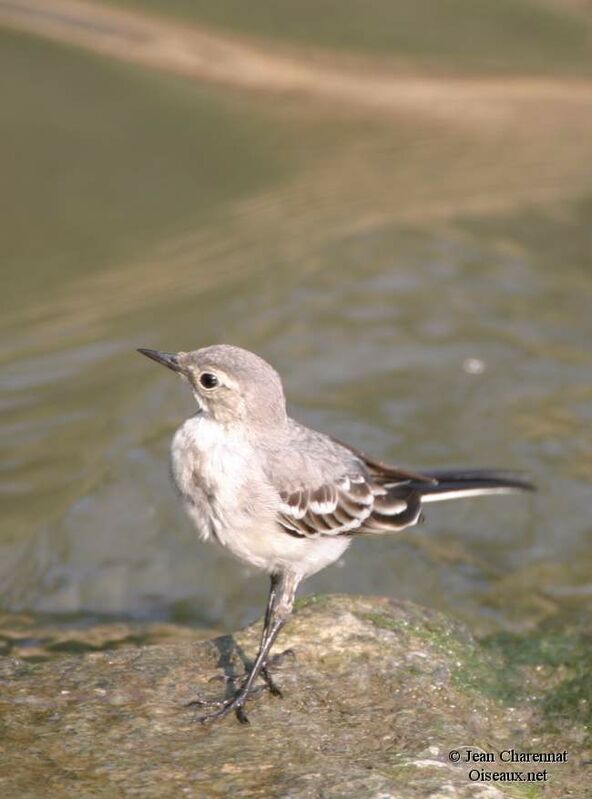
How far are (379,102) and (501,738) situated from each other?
35.9 ft

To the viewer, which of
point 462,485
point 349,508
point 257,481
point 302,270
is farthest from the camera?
point 302,270

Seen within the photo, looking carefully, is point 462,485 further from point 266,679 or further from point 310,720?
point 310,720

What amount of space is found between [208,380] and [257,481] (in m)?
0.49

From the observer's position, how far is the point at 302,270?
11984 mm

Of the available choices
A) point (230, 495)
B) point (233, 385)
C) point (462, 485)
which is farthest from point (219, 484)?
point (462, 485)

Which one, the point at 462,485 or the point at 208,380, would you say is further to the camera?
the point at 462,485

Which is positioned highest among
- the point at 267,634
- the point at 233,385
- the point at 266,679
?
the point at 233,385

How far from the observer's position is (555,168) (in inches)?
553

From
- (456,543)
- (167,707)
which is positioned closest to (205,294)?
(456,543)

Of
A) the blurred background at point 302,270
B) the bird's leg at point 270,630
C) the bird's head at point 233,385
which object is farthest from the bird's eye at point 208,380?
the blurred background at point 302,270

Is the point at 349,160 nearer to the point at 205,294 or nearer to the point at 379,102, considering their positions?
the point at 379,102

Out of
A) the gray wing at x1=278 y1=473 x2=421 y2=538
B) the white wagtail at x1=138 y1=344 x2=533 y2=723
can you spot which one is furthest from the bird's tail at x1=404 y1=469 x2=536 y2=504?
the white wagtail at x1=138 y1=344 x2=533 y2=723

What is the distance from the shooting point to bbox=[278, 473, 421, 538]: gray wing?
569 cm

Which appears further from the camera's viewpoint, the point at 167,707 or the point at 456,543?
the point at 456,543
